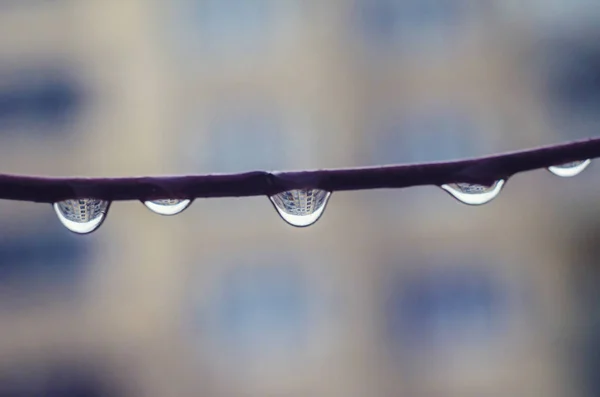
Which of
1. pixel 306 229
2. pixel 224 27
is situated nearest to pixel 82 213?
pixel 306 229

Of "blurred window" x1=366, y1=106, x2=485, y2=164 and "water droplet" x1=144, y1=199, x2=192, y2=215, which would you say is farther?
"blurred window" x1=366, y1=106, x2=485, y2=164

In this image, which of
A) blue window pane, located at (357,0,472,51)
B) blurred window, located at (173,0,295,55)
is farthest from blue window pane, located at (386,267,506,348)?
blurred window, located at (173,0,295,55)

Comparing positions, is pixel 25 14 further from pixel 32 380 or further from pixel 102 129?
pixel 32 380

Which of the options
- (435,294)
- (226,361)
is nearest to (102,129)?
(226,361)

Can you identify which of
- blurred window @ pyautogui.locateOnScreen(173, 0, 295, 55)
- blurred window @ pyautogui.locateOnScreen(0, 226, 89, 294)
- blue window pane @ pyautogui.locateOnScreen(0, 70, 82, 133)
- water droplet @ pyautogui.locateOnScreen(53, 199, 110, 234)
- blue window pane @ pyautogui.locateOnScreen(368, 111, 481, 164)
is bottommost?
blurred window @ pyautogui.locateOnScreen(0, 226, 89, 294)

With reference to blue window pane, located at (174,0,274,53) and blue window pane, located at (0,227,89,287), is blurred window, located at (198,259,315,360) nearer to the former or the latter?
blue window pane, located at (0,227,89,287)

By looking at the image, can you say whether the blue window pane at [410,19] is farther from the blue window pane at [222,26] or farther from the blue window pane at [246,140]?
the blue window pane at [246,140]

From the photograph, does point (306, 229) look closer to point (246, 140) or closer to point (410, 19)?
point (246, 140)
